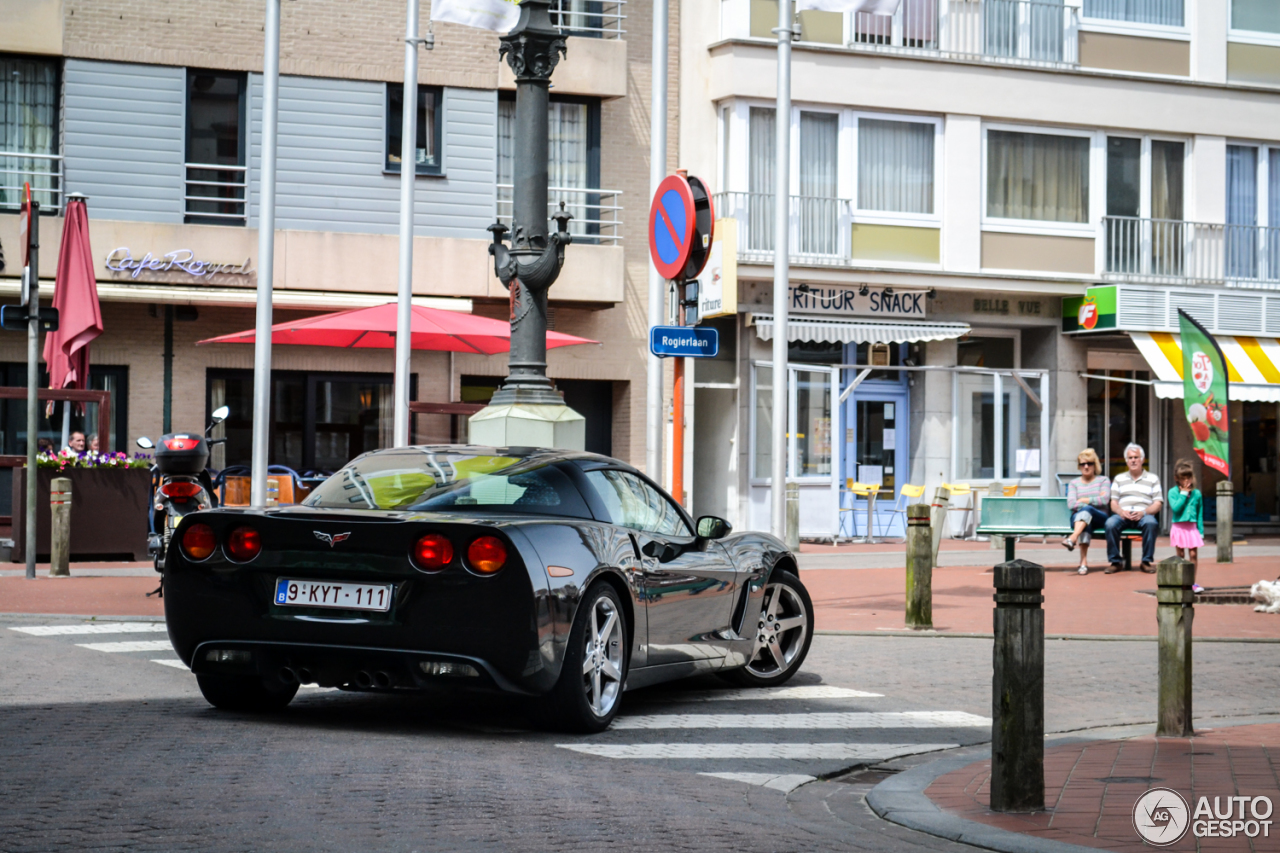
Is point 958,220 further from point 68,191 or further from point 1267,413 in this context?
point 68,191

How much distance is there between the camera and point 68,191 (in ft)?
76.1

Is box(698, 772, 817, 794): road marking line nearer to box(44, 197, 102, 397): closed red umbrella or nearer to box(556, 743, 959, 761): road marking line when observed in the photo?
box(556, 743, 959, 761): road marking line

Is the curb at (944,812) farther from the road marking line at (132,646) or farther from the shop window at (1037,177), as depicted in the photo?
the shop window at (1037,177)

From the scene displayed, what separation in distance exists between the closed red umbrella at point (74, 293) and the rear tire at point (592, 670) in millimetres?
13860

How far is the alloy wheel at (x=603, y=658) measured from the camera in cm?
775

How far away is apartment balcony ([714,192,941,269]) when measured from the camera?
1007 inches

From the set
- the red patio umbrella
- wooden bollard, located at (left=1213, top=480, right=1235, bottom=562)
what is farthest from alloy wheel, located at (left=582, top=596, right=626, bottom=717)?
wooden bollard, located at (left=1213, top=480, right=1235, bottom=562)

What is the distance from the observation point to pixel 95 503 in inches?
→ 727

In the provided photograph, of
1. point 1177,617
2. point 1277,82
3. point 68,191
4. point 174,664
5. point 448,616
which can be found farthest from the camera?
point 1277,82

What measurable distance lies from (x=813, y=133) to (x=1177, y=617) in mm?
19188

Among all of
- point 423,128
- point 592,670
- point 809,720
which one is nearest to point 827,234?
Result: point 423,128

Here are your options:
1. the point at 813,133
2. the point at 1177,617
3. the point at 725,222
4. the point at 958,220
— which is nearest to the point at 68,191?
the point at 725,222

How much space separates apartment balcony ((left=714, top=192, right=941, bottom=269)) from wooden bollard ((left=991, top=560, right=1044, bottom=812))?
1912cm

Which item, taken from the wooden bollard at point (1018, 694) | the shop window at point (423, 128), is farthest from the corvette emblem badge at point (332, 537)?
the shop window at point (423, 128)
